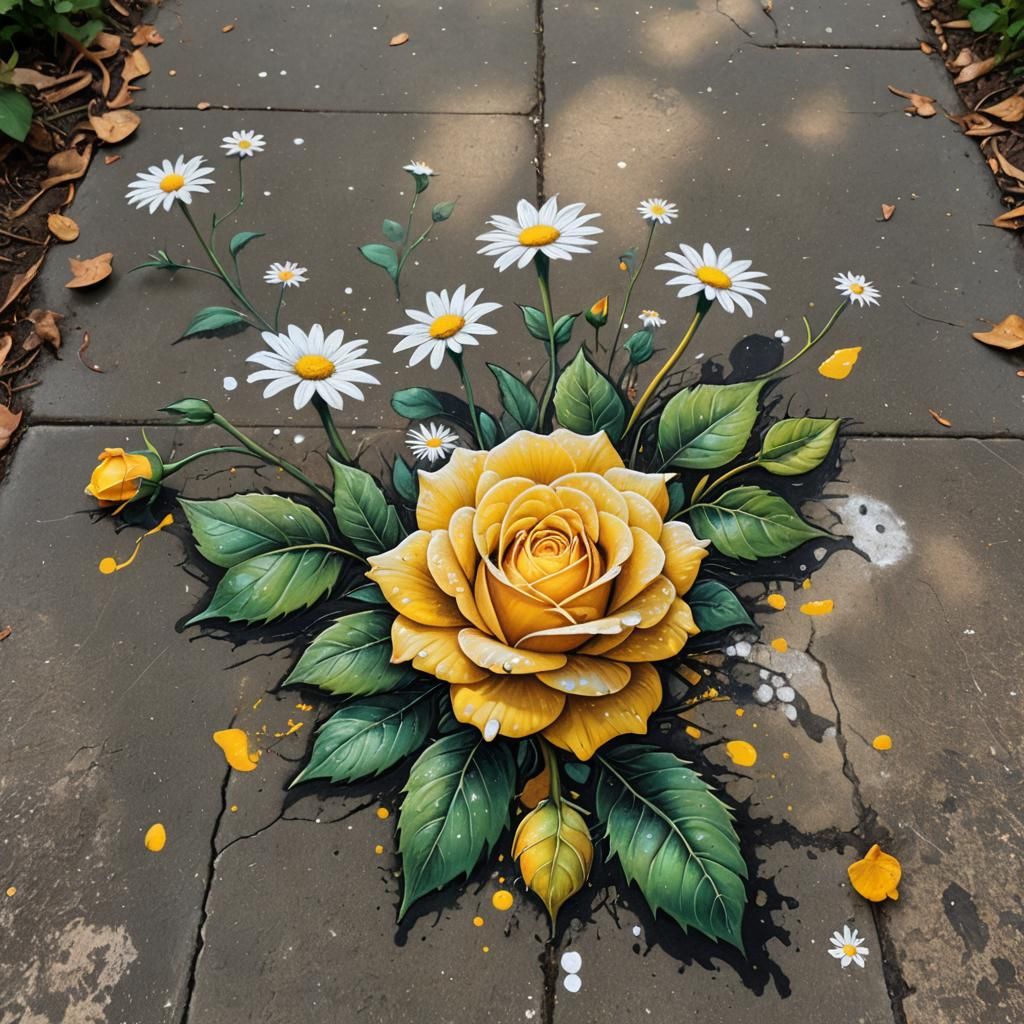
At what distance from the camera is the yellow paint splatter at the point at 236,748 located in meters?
1.49

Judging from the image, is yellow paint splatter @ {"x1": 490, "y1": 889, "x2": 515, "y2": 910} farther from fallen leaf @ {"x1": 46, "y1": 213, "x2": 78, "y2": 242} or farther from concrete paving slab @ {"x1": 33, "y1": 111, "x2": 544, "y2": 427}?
fallen leaf @ {"x1": 46, "y1": 213, "x2": 78, "y2": 242}

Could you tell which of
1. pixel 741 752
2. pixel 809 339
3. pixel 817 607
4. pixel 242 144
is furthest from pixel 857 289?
pixel 242 144

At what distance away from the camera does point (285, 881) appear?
1388mm

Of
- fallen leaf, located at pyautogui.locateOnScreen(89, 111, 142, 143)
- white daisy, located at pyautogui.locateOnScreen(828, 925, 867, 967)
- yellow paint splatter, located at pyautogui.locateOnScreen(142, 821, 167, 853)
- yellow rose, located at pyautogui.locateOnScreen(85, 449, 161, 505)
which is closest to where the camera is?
white daisy, located at pyautogui.locateOnScreen(828, 925, 867, 967)

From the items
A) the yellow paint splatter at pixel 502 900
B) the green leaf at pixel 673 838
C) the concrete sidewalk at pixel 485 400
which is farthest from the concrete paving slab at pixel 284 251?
the yellow paint splatter at pixel 502 900

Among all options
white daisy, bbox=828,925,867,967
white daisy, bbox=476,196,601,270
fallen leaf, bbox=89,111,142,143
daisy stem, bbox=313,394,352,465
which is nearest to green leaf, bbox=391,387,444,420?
daisy stem, bbox=313,394,352,465

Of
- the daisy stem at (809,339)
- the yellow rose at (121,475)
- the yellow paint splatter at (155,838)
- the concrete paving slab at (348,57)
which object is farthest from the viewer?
the concrete paving slab at (348,57)

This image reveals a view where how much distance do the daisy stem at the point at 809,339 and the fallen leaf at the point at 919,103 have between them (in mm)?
900

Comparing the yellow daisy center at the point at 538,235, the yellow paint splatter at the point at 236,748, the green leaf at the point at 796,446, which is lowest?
the yellow paint splatter at the point at 236,748

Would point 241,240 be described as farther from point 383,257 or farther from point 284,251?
point 383,257

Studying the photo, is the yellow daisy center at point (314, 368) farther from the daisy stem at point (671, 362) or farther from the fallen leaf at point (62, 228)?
the fallen leaf at point (62, 228)

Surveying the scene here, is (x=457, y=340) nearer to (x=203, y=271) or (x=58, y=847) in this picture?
(x=203, y=271)

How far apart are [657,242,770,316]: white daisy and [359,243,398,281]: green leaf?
68 centimetres

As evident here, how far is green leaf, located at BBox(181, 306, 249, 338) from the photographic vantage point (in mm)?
2045
